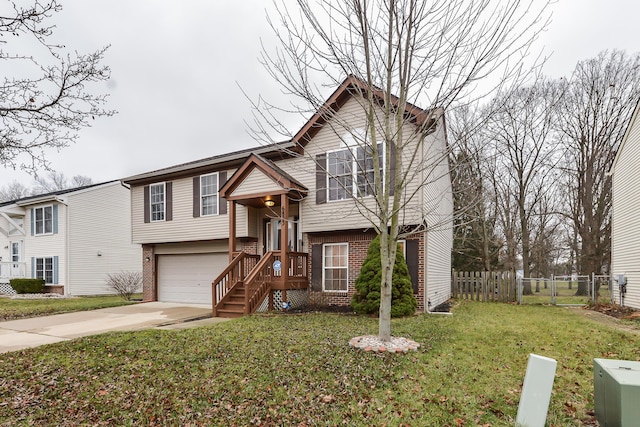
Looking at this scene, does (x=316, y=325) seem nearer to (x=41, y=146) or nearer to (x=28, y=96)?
(x=41, y=146)

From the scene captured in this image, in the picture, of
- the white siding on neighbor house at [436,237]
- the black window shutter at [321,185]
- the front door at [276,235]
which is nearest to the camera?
the white siding on neighbor house at [436,237]

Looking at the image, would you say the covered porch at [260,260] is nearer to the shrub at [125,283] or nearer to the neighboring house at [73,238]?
the shrub at [125,283]

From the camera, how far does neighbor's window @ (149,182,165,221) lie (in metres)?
14.7

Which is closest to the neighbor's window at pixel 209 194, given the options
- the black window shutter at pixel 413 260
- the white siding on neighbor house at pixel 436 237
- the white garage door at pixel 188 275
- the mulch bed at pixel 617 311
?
the white garage door at pixel 188 275

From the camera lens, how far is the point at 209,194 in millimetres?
13539

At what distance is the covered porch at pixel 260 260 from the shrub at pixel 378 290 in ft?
8.07

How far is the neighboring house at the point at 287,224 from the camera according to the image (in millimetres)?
10422

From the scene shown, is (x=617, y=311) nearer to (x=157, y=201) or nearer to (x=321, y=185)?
(x=321, y=185)

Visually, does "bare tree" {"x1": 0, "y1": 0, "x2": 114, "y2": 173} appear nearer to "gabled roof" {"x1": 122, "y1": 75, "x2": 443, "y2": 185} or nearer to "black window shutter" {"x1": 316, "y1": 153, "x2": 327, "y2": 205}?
"gabled roof" {"x1": 122, "y1": 75, "x2": 443, "y2": 185}

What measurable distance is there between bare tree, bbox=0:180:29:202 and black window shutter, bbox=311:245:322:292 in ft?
179

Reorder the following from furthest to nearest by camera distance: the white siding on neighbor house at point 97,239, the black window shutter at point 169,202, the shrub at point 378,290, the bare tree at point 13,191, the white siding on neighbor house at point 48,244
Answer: the bare tree at point 13,191
the white siding on neighbor house at point 97,239
the white siding on neighbor house at point 48,244
the black window shutter at point 169,202
the shrub at point 378,290

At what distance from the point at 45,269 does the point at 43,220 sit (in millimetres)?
2764

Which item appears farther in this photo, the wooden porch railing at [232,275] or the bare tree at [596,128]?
the bare tree at [596,128]

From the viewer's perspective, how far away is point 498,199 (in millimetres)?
22828
